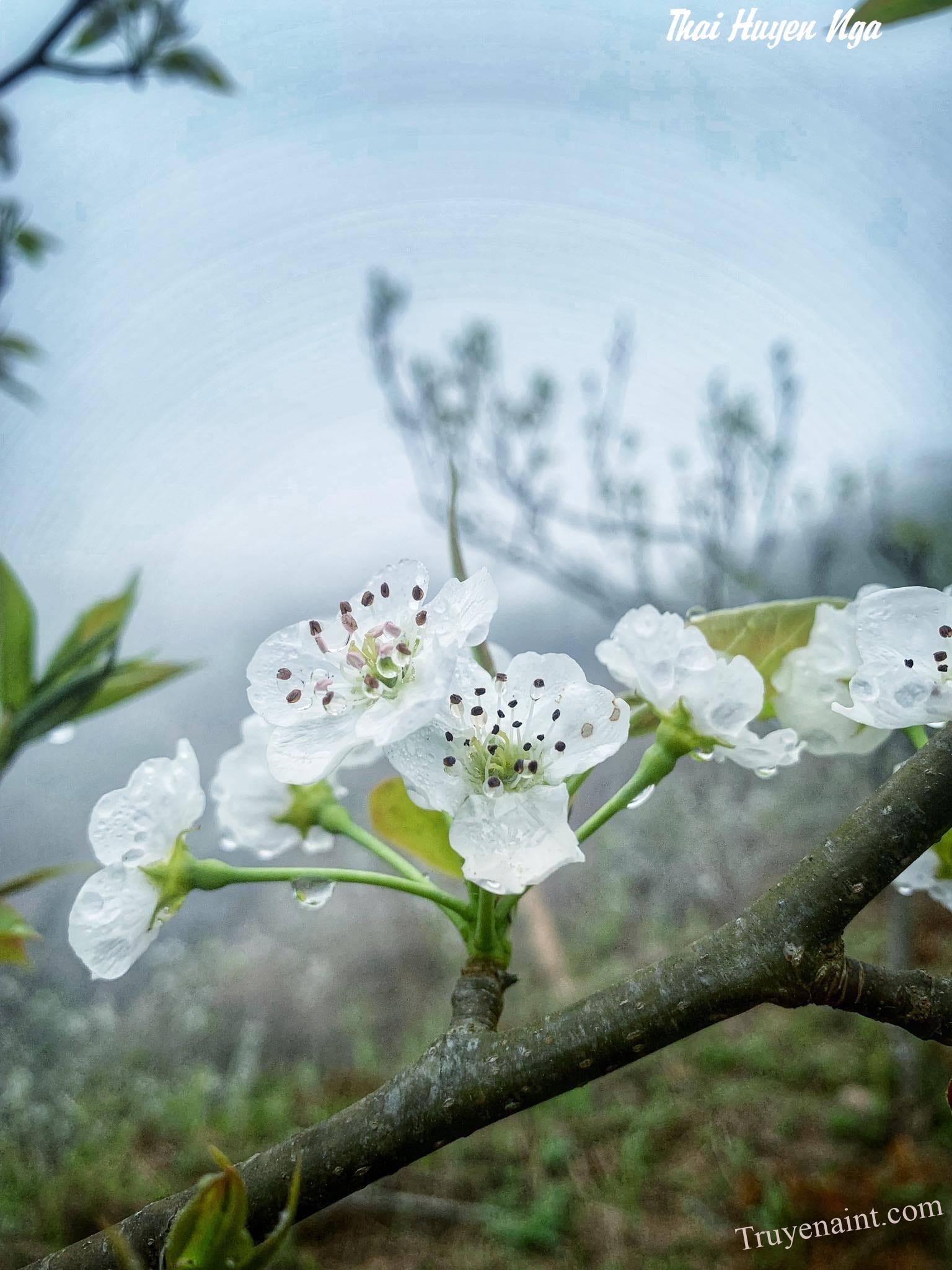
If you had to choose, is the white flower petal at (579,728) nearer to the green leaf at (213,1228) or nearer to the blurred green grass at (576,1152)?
the green leaf at (213,1228)

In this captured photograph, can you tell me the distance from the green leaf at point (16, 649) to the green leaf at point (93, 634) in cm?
1

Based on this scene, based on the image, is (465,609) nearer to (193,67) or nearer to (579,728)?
(579,728)

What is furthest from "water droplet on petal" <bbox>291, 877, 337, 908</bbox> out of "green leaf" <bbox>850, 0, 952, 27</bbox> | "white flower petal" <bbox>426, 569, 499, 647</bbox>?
"green leaf" <bbox>850, 0, 952, 27</bbox>

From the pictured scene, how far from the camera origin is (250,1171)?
0.23 metres

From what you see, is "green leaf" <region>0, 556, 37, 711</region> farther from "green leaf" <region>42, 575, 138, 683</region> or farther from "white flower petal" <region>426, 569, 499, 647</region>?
"white flower petal" <region>426, 569, 499, 647</region>

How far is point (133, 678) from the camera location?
0.47 meters

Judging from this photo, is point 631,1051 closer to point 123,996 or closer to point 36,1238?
point 36,1238

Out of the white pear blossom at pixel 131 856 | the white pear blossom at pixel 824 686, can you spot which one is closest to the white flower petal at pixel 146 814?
the white pear blossom at pixel 131 856

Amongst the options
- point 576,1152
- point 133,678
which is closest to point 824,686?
point 133,678

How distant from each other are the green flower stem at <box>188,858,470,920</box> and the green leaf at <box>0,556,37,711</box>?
20cm

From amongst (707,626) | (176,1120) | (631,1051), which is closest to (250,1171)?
(631,1051)

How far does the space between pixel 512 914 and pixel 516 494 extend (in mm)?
1398

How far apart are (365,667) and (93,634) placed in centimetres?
28

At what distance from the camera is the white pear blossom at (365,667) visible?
246 mm
